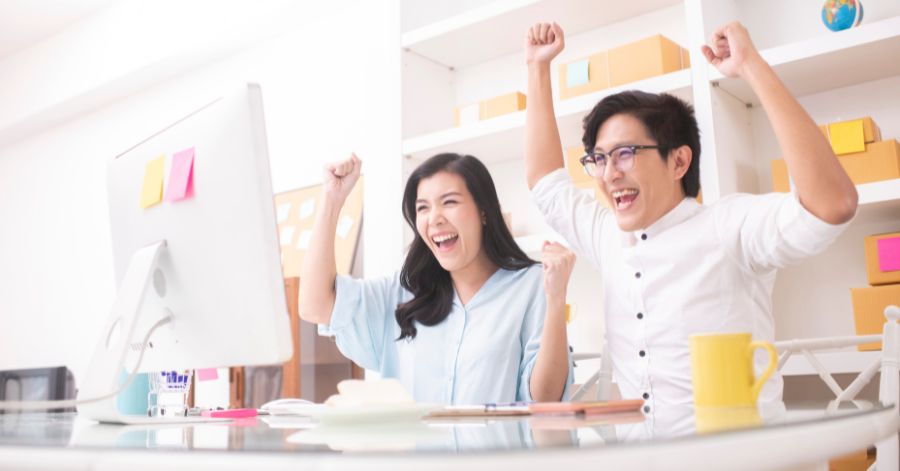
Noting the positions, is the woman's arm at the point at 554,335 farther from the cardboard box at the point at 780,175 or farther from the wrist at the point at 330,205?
the cardboard box at the point at 780,175

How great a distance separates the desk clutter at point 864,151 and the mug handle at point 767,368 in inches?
58.5

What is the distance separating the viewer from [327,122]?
392 cm

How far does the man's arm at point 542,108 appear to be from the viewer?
183 cm

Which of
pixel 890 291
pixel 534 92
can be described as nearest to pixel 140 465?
pixel 534 92

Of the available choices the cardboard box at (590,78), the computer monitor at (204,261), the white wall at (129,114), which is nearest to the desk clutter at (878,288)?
the cardboard box at (590,78)

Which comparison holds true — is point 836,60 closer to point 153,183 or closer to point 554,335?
point 554,335

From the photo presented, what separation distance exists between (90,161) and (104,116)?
33 cm

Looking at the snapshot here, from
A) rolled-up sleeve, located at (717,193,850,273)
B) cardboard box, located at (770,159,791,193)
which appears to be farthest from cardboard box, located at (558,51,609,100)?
rolled-up sleeve, located at (717,193,850,273)

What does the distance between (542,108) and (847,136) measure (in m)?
0.97

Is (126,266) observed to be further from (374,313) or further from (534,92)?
(534,92)

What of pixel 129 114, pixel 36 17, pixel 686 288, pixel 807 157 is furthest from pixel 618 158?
pixel 36 17

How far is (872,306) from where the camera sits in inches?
84.2

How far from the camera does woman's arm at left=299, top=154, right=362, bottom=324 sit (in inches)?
70.6

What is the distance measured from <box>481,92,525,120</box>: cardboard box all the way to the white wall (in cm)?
41
